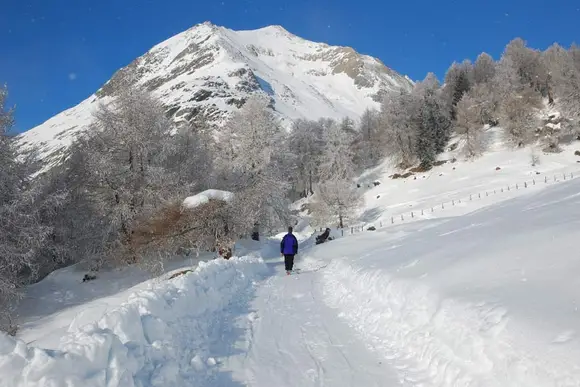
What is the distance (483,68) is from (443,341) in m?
84.7

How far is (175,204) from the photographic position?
20.6 meters

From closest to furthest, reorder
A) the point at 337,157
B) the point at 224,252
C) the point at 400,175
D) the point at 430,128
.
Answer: the point at 224,252 < the point at 400,175 < the point at 430,128 < the point at 337,157

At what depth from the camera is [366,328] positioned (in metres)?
7.57

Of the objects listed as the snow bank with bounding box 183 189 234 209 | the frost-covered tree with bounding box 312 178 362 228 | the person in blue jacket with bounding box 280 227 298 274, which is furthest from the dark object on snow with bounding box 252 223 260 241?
the frost-covered tree with bounding box 312 178 362 228

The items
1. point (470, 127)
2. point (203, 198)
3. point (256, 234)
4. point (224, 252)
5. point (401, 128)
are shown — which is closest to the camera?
point (224, 252)

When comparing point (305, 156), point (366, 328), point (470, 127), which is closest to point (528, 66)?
point (470, 127)

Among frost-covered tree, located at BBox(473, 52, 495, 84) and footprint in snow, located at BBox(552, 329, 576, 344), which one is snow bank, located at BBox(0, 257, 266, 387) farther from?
frost-covered tree, located at BBox(473, 52, 495, 84)

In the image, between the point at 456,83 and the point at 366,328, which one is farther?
the point at 456,83

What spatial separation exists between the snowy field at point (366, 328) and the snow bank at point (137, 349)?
0.05 feet

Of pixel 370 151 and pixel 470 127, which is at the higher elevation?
pixel 370 151

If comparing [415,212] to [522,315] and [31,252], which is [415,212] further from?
[522,315]

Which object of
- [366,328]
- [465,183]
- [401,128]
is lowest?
[366,328]

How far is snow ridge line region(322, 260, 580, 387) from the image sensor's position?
400 cm

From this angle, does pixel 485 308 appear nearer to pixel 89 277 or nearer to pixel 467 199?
pixel 89 277
